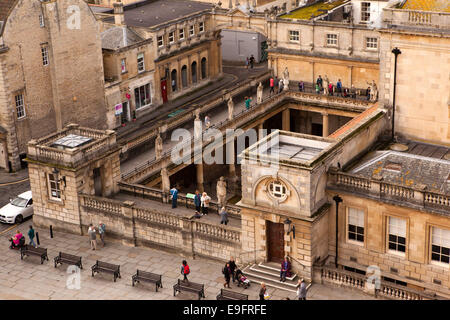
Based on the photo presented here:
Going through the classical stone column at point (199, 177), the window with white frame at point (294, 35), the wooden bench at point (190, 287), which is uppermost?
the window with white frame at point (294, 35)

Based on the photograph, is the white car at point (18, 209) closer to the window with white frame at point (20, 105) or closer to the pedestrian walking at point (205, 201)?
the window with white frame at point (20, 105)

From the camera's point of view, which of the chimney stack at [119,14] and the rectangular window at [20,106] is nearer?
the rectangular window at [20,106]

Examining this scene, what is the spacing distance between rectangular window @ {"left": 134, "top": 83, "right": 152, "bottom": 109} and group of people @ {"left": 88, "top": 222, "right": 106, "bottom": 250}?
28.1 metres

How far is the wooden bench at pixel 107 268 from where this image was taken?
4650cm

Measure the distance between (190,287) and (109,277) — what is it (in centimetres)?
555

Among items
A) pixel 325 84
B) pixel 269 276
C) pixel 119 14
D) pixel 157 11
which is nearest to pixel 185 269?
pixel 269 276

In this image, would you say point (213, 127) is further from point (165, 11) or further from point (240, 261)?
point (165, 11)

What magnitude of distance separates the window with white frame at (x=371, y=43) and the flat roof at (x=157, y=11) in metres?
20.6

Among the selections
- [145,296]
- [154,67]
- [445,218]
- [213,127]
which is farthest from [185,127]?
[445,218]

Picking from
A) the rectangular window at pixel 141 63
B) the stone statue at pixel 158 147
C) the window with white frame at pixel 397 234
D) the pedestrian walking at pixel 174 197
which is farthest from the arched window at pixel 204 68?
the window with white frame at pixel 397 234

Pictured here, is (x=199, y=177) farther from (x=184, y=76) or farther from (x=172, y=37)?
(x=184, y=76)

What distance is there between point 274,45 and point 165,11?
46.7 ft

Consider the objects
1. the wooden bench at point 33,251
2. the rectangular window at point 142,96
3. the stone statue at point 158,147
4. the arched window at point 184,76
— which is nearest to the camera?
the wooden bench at point 33,251

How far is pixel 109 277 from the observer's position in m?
47.0
